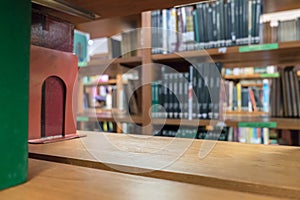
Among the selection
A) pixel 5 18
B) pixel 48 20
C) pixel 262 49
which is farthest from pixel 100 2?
pixel 262 49

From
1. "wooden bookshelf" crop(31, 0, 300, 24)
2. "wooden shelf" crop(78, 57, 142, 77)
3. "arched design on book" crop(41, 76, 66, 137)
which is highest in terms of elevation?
"wooden shelf" crop(78, 57, 142, 77)

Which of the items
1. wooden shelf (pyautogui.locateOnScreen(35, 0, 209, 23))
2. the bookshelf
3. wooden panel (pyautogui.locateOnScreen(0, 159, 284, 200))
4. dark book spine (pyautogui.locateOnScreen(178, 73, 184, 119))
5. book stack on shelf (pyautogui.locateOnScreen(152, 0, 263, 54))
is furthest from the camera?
dark book spine (pyautogui.locateOnScreen(178, 73, 184, 119))

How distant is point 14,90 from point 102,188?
0.56ft

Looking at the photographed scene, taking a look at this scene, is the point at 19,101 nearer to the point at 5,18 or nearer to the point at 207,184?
the point at 5,18

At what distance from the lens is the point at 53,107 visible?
0.69 metres

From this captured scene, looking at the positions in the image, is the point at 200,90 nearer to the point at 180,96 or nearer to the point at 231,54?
the point at 180,96

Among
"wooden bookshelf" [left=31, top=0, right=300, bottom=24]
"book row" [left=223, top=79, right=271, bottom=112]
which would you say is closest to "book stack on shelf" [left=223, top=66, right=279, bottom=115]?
"book row" [left=223, top=79, right=271, bottom=112]

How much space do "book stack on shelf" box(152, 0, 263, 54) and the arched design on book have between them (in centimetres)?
92

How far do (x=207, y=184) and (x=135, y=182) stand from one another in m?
0.09

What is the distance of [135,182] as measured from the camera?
0.36 meters

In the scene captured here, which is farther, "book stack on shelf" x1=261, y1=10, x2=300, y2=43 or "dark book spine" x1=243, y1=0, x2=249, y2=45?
"book stack on shelf" x1=261, y1=10, x2=300, y2=43

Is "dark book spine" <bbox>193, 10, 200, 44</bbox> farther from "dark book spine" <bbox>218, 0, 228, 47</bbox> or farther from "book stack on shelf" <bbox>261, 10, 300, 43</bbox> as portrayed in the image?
"book stack on shelf" <bbox>261, 10, 300, 43</bbox>

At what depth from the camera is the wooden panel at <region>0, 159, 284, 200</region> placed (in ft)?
1.01

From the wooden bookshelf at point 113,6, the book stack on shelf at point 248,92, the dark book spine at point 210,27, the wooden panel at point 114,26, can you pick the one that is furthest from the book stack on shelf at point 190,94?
the wooden bookshelf at point 113,6
